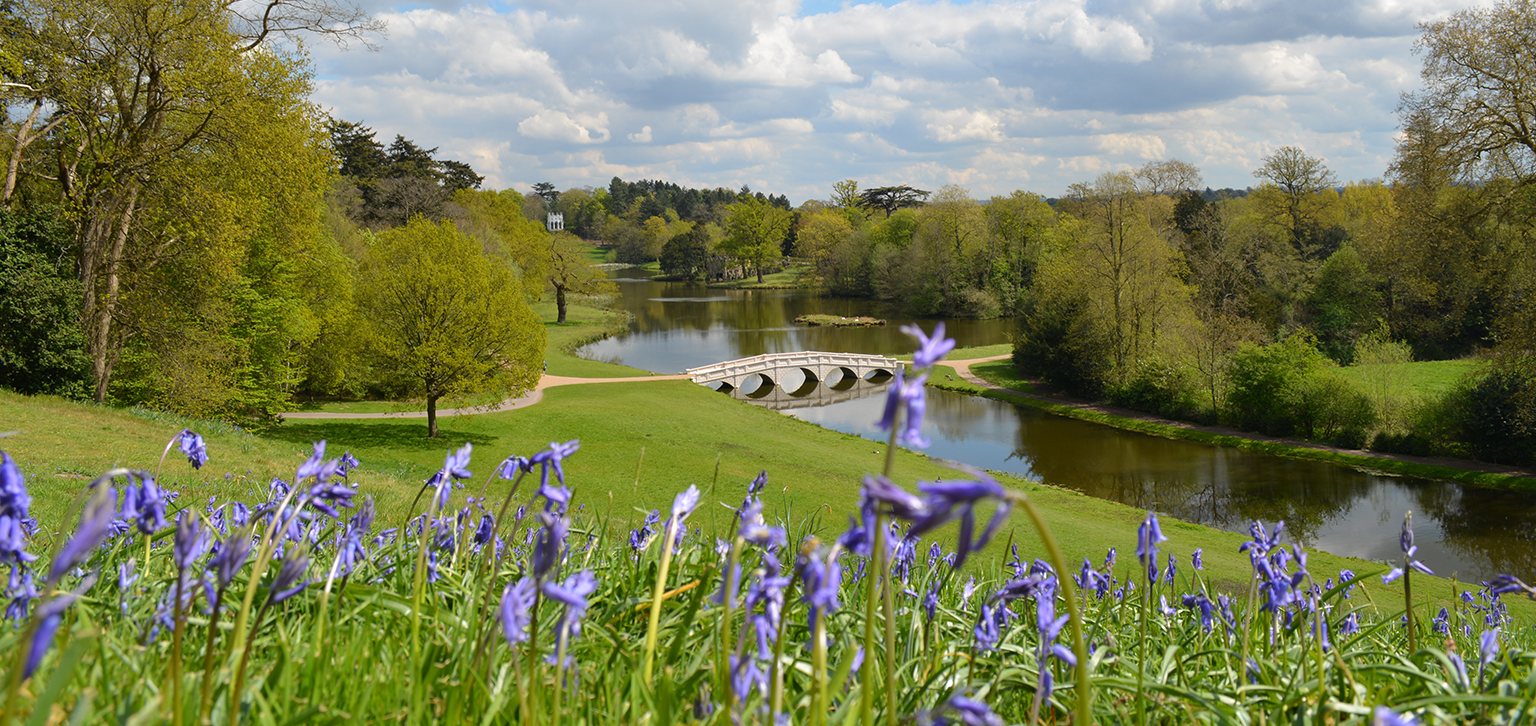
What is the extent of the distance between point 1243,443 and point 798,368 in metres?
22.8

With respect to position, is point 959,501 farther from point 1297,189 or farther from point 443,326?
point 1297,189

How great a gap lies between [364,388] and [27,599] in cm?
3291

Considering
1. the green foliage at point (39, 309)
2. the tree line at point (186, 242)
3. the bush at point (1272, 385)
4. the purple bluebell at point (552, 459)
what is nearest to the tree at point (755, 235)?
the bush at point (1272, 385)

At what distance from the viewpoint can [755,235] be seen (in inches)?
4188

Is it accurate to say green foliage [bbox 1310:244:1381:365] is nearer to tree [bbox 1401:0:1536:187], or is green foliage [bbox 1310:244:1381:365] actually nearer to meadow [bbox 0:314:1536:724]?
tree [bbox 1401:0:1536:187]

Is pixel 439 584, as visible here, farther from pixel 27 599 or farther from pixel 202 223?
pixel 202 223

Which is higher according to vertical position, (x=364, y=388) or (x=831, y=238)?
(x=831, y=238)

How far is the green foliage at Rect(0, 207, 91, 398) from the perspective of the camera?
17328 mm

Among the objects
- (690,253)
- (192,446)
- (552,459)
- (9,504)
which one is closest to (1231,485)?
(552,459)

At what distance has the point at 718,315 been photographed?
247 feet

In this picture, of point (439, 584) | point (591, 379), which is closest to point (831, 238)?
point (591, 379)

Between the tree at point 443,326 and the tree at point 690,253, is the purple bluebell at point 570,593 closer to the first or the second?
the tree at point 443,326

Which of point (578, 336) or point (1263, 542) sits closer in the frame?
point (1263, 542)

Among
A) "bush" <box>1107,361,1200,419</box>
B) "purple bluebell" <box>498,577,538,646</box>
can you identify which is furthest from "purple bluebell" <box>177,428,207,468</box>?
"bush" <box>1107,361,1200,419</box>
